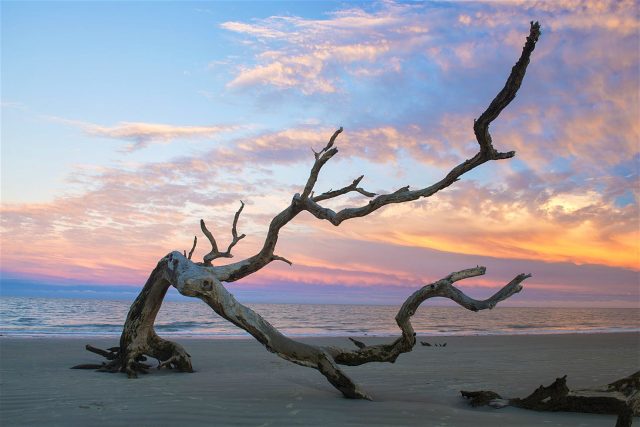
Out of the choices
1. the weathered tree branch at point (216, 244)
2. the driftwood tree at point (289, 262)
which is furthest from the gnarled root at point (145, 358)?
the weathered tree branch at point (216, 244)

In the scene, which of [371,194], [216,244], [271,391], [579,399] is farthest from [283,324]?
[579,399]

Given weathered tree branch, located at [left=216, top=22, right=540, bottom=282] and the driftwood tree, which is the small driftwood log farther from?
weathered tree branch, located at [left=216, top=22, right=540, bottom=282]

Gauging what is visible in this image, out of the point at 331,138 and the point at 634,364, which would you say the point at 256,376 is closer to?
the point at 331,138

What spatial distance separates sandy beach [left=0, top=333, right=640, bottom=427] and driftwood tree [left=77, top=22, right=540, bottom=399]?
51 centimetres

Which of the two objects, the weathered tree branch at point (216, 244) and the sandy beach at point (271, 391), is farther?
the weathered tree branch at point (216, 244)

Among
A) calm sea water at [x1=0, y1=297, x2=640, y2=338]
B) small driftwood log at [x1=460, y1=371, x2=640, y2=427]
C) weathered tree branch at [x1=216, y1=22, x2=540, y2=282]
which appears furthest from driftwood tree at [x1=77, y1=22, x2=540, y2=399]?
calm sea water at [x1=0, y1=297, x2=640, y2=338]

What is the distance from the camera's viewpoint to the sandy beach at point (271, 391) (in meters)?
5.80

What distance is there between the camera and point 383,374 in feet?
33.3

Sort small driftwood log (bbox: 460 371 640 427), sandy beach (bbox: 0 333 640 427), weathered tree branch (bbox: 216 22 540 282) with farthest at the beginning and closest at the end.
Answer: small driftwood log (bbox: 460 371 640 427) < sandy beach (bbox: 0 333 640 427) < weathered tree branch (bbox: 216 22 540 282)

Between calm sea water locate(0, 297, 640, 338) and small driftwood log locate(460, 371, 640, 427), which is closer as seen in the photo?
small driftwood log locate(460, 371, 640, 427)

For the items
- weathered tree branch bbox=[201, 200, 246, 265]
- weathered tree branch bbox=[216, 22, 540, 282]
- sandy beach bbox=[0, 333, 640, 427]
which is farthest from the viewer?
weathered tree branch bbox=[201, 200, 246, 265]

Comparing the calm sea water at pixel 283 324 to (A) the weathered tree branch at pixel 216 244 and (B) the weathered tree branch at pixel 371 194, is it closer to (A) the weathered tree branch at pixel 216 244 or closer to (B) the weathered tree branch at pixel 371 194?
(A) the weathered tree branch at pixel 216 244

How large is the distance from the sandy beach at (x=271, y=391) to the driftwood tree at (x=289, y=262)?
0.51m

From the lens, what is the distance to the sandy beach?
580 cm
